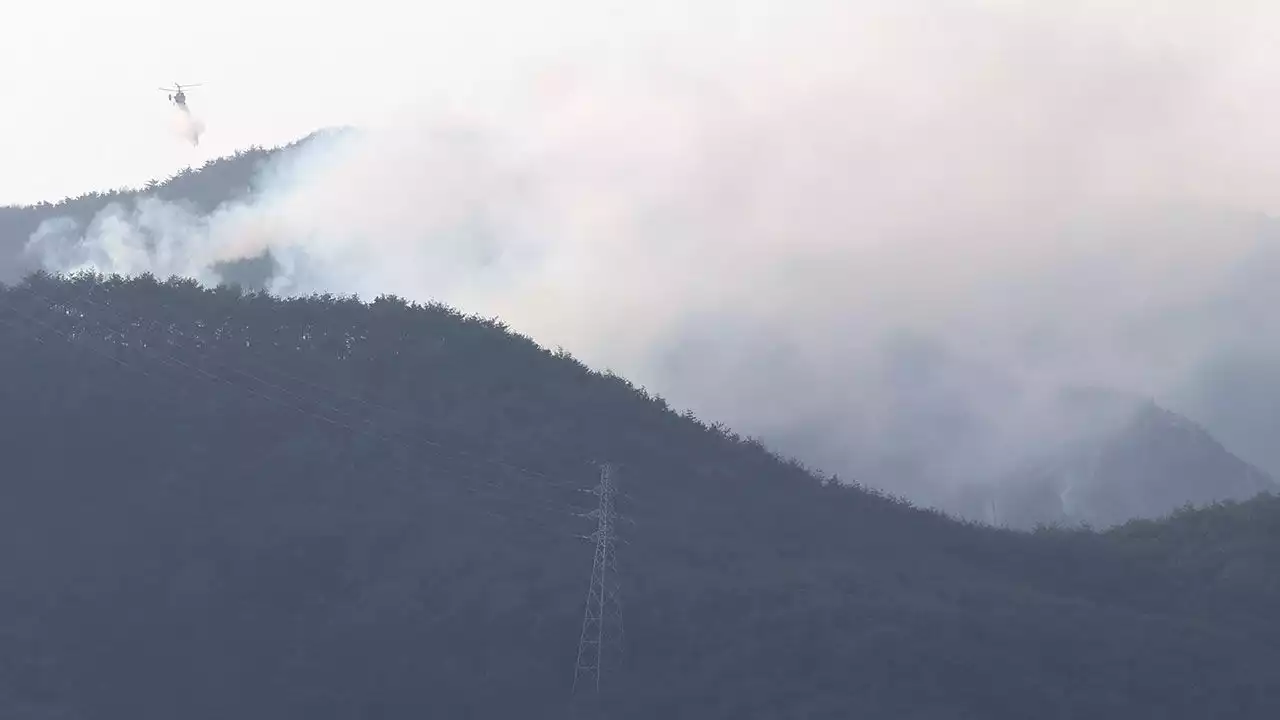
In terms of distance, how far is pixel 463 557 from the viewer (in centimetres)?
8388

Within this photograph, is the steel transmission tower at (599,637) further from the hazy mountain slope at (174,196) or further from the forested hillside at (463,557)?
the hazy mountain slope at (174,196)

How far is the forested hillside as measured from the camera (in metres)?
74.6

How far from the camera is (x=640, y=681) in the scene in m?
74.6

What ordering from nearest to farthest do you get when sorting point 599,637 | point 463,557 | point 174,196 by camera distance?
1. point 599,637
2. point 463,557
3. point 174,196

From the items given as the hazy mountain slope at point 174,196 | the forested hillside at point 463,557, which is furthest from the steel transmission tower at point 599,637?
the hazy mountain slope at point 174,196

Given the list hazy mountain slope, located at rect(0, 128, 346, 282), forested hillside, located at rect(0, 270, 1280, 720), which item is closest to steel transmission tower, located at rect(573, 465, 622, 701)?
forested hillside, located at rect(0, 270, 1280, 720)

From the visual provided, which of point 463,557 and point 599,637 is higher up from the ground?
point 463,557

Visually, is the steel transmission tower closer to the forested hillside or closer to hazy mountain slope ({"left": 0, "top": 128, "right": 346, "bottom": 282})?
the forested hillside

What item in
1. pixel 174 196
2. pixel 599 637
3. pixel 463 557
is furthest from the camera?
pixel 174 196

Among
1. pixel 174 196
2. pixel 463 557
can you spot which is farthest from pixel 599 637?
pixel 174 196

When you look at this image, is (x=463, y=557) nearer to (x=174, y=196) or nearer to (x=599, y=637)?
(x=599, y=637)

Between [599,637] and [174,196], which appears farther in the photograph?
[174,196]

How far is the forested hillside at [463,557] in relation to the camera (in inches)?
2938

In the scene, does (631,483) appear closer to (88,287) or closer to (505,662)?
(505,662)
